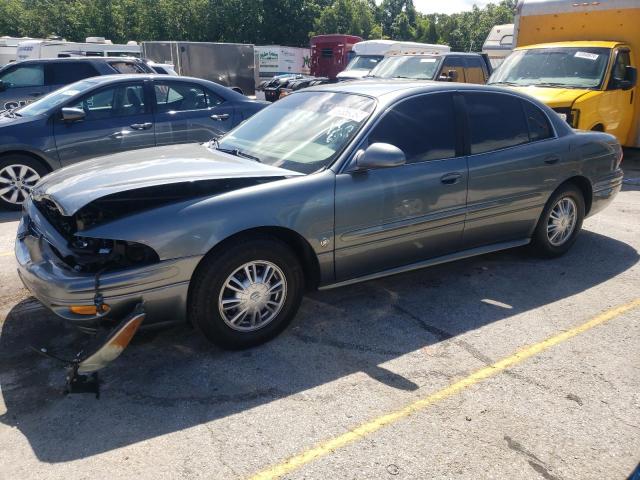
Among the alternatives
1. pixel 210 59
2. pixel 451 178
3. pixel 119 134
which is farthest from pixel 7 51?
pixel 451 178

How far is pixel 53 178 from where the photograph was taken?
12.2 feet

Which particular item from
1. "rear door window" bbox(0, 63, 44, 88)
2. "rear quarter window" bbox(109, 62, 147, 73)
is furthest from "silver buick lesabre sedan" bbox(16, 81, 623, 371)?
"rear door window" bbox(0, 63, 44, 88)

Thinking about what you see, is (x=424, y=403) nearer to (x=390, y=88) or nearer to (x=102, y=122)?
(x=390, y=88)

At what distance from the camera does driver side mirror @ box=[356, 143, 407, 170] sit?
348 centimetres

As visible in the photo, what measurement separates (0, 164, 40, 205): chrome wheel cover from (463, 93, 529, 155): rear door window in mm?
5125

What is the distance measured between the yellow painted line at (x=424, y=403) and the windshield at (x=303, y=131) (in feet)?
5.29

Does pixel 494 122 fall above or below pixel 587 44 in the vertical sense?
below

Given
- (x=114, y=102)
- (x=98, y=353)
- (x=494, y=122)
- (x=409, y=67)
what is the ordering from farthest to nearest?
1. (x=409, y=67)
2. (x=114, y=102)
3. (x=494, y=122)
4. (x=98, y=353)

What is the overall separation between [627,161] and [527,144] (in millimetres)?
7487

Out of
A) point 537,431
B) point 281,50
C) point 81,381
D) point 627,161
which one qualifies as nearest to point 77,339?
point 81,381

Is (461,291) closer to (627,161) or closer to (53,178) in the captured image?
(53,178)

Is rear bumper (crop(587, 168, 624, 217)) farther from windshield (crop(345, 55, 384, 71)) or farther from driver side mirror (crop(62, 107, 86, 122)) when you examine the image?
windshield (crop(345, 55, 384, 71))

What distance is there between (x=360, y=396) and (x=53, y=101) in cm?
575

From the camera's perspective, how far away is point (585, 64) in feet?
28.9
